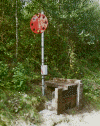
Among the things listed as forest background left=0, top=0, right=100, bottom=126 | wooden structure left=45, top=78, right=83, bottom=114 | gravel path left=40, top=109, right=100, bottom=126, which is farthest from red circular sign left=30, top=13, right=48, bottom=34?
gravel path left=40, top=109, right=100, bottom=126

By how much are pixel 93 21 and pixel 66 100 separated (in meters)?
Result: 7.81

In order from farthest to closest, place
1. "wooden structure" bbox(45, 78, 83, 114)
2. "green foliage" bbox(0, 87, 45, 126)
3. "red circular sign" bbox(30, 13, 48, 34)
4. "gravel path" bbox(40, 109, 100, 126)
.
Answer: "red circular sign" bbox(30, 13, 48, 34) < "wooden structure" bbox(45, 78, 83, 114) < "gravel path" bbox(40, 109, 100, 126) < "green foliage" bbox(0, 87, 45, 126)

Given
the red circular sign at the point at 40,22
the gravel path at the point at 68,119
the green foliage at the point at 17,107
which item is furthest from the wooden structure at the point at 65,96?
the red circular sign at the point at 40,22

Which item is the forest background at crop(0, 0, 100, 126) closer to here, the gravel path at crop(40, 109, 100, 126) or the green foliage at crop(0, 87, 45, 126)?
the green foliage at crop(0, 87, 45, 126)

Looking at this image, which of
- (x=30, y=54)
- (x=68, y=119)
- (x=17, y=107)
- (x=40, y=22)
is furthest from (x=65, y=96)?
(x=30, y=54)

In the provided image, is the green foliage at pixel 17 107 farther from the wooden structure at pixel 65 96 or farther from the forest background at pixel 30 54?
the wooden structure at pixel 65 96

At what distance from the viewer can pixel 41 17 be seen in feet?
17.7

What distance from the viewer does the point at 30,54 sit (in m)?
7.25

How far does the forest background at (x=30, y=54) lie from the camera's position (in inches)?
184

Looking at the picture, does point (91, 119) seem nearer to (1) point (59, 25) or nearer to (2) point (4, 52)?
(2) point (4, 52)

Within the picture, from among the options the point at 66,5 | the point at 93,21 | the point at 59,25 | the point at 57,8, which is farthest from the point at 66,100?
the point at 93,21

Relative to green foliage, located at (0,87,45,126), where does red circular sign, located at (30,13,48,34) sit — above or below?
above

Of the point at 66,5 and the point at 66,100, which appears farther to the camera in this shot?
the point at 66,5

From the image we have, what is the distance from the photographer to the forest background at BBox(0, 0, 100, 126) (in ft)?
15.3
